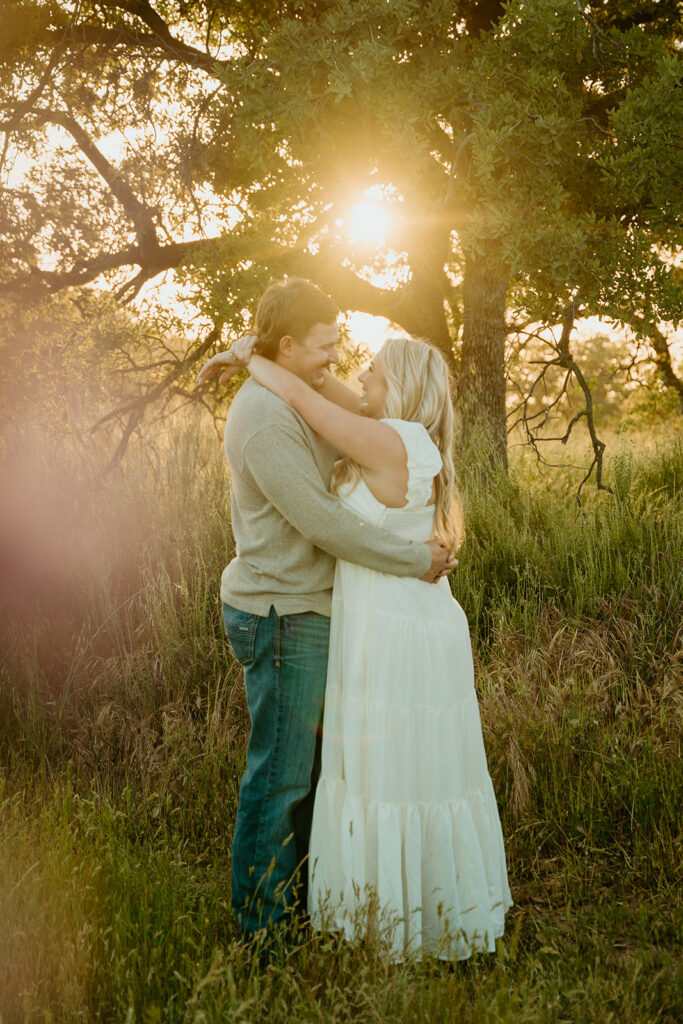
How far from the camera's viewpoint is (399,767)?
2818 mm

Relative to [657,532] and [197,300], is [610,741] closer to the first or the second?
[657,532]

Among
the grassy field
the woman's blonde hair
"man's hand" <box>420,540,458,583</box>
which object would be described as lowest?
the grassy field

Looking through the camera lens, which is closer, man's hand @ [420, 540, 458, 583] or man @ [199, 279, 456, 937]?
man @ [199, 279, 456, 937]

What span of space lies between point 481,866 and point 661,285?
4.16 metres

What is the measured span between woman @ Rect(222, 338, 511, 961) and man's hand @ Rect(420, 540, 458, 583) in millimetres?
50

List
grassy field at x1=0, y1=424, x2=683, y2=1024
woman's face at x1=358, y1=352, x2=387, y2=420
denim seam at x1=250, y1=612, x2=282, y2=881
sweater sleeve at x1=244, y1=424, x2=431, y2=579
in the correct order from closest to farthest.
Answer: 1. grassy field at x1=0, y1=424, x2=683, y2=1024
2. sweater sleeve at x1=244, y1=424, x2=431, y2=579
3. denim seam at x1=250, y1=612, x2=282, y2=881
4. woman's face at x1=358, y1=352, x2=387, y2=420

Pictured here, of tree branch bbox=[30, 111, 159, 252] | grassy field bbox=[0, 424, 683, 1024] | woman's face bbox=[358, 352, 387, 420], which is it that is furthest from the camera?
tree branch bbox=[30, 111, 159, 252]

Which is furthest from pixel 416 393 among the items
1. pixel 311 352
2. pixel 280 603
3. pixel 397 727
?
pixel 397 727

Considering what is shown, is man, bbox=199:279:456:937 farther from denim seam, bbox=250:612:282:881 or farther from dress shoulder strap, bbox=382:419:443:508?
dress shoulder strap, bbox=382:419:443:508

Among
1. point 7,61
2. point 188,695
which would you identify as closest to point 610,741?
point 188,695

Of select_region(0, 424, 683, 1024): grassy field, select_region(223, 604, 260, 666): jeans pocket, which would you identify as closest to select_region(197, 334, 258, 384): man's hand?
select_region(223, 604, 260, 666): jeans pocket

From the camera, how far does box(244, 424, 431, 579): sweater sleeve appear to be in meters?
2.70

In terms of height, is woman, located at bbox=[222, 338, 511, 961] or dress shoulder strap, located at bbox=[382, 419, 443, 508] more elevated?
dress shoulder strap, located at bbox=[382, 419, 443, 508]

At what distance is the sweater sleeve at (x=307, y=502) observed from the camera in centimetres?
270
